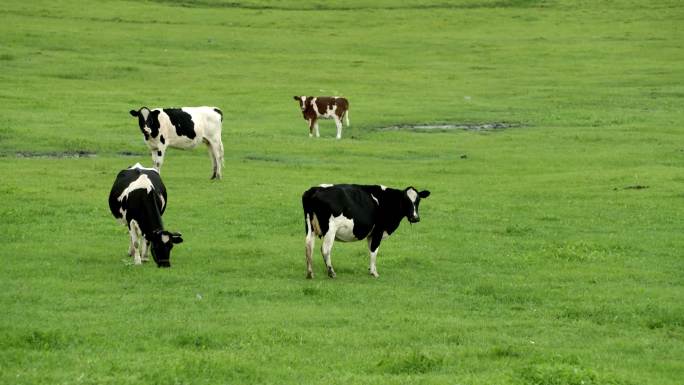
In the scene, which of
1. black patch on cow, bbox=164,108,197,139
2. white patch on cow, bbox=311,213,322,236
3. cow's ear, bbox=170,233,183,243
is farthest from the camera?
black patch on cow, bbox=164,108,197,139

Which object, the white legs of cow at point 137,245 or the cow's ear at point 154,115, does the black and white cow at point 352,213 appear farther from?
the cow's ear at point 154,115

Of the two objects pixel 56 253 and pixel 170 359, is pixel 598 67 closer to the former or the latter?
pixel 56 253

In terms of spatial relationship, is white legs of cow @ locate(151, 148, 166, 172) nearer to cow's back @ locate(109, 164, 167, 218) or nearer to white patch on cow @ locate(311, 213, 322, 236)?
cow's back @ locate(109, 164, 167, 218)

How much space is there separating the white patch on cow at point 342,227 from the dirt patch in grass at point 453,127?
26141mm

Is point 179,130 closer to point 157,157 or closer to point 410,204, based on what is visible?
point 157,157

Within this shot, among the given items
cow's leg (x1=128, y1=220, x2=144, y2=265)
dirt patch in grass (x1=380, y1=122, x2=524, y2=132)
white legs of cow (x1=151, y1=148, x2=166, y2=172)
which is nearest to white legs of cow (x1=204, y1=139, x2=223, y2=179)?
white legs of cow (x1=151, y1=148, x2=166, y2=172)

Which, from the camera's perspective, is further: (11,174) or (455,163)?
(455,163)

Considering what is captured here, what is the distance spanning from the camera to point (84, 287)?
19.4 meters

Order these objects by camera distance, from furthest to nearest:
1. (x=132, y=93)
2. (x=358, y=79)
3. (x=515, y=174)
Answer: (x=358, y=79) → (x=132, y=93) → (x=515, y=174)

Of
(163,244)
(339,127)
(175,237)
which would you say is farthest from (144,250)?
(339,127)

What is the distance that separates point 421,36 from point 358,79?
838 inches

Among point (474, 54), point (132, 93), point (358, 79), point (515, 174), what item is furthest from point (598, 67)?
point (515, 174)

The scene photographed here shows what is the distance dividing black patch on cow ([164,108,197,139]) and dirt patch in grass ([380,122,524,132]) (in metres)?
14.5

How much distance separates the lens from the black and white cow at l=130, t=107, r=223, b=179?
33.4 meters
